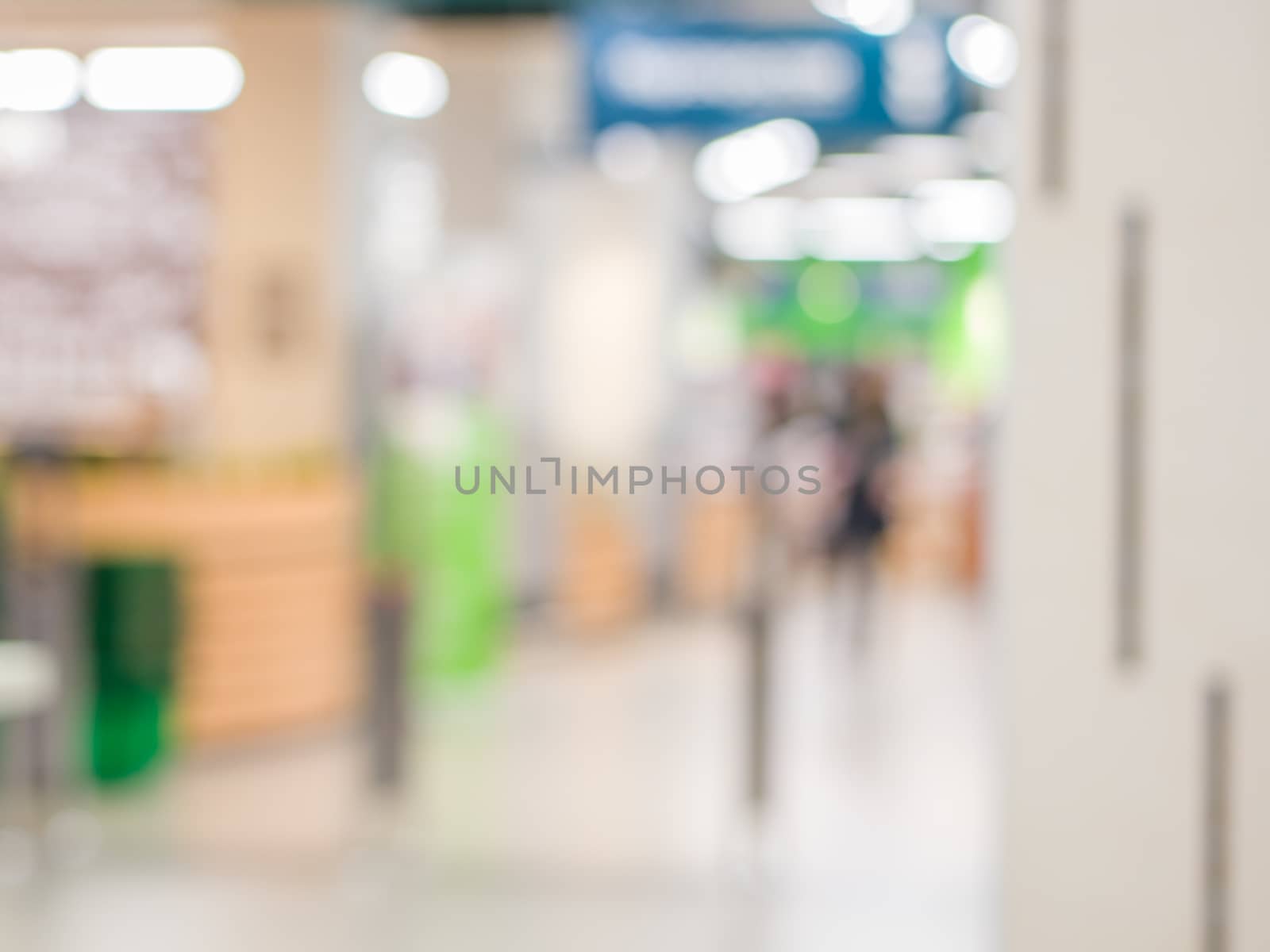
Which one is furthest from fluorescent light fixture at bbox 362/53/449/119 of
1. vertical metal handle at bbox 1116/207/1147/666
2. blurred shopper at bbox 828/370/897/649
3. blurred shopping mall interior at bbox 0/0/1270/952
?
vertical metal handle at bbox 1116/207/1147/666

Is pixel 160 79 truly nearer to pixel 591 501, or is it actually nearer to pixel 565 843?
pixel 591 501

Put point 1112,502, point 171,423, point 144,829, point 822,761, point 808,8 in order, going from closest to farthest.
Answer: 1. point 1112,502
2. point 144,829
3. point 822,761
4. point 808,8
5. point 171,423

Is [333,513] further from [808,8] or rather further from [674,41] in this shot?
[808,8]

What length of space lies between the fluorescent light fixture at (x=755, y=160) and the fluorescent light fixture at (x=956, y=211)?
1529 mm

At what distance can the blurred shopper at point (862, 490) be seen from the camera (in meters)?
6.98

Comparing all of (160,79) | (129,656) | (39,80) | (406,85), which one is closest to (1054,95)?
(129,656)

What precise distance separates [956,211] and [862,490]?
364 inches

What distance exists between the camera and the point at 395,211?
30.9 feet

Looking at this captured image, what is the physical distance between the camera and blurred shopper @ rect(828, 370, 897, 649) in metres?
6.98

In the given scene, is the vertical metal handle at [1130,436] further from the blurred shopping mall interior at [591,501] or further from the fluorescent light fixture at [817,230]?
the fluorescent light fixture at [817,230]

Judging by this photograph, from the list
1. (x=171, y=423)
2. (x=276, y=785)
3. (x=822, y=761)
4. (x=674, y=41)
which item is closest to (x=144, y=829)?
(x=276, y=785)

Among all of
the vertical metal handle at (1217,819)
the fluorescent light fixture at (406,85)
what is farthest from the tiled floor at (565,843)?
the fluorescent light fixture at (406,85)

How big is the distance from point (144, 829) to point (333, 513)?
205 centimetres

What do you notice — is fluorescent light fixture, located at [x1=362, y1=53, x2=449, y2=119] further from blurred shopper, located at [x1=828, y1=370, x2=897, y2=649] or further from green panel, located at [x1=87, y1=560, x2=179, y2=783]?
green panel, located at [x1=87, y1=560, x2=179, y2=783]
